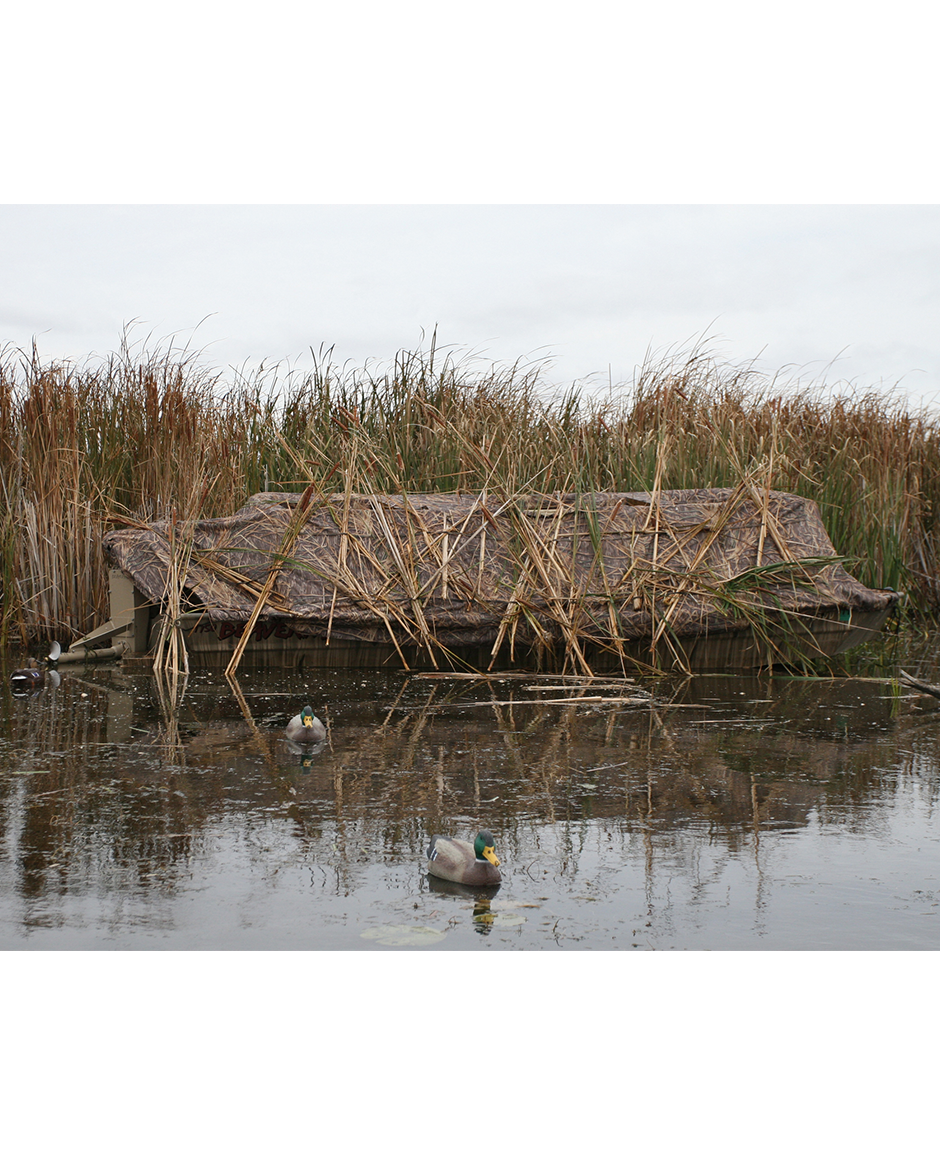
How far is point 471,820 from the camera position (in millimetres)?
3713

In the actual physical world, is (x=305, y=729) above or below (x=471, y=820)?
above

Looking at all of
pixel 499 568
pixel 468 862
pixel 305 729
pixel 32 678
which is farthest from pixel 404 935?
pixel 499 568

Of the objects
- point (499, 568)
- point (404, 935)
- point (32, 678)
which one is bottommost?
point (404, 935)

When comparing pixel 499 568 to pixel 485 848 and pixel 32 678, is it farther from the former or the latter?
pixel 485 848

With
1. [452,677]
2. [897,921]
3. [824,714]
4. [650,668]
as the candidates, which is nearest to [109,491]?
[452,677]

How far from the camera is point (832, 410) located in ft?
40.0

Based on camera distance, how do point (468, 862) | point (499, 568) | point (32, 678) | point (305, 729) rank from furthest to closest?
point (499, 568) → point (32, 678) → point (305, 729) → point (468, 862)

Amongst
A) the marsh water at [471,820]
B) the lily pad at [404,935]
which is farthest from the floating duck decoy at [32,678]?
the lily pad at [404,935]

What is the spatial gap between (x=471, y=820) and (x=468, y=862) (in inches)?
27.0

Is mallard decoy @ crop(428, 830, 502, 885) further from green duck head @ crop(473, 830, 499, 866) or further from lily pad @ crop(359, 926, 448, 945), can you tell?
lily pad @ crop(359, 926, 448, 945)

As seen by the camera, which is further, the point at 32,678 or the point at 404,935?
the point at 32,678

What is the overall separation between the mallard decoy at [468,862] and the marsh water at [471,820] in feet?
0.17

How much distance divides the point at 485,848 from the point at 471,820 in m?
0.69

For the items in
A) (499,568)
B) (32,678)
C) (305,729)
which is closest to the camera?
(305,729)
